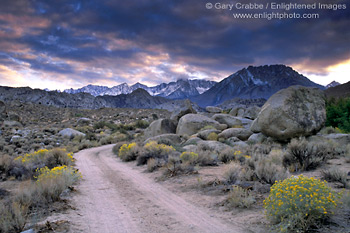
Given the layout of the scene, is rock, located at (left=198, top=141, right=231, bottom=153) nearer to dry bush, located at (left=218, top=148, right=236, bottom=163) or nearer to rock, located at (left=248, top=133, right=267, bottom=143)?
dry bush, located at (left=218, top=148, right=236, bottom=163)

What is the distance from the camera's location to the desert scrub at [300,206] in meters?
4.69

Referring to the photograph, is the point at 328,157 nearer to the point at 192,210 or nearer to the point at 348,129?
the point at 192,210

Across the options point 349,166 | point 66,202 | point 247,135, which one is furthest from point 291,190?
point 247,135

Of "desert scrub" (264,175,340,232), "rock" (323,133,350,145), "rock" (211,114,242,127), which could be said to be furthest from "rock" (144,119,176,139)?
"desert scrub" (264,175,340,232)

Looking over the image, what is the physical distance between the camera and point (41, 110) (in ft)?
196

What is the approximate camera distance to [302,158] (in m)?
10.5

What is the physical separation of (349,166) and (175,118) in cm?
2181

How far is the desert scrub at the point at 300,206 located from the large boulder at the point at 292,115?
11.6 metres

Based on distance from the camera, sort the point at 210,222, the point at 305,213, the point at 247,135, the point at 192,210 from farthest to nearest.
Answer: the point at 247,135
the point at 192,210
the point at 210,222
the point at 305,213

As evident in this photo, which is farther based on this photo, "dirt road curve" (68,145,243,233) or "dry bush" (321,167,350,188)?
"dry bush" (321,167,350,188)

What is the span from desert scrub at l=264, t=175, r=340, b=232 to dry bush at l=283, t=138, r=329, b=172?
535 centimetres

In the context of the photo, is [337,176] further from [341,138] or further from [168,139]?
[168,139]

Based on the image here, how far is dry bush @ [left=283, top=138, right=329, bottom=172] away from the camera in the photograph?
399 inches

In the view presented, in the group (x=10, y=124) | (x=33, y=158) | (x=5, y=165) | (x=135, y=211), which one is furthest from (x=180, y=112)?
(x=10, y=124)
